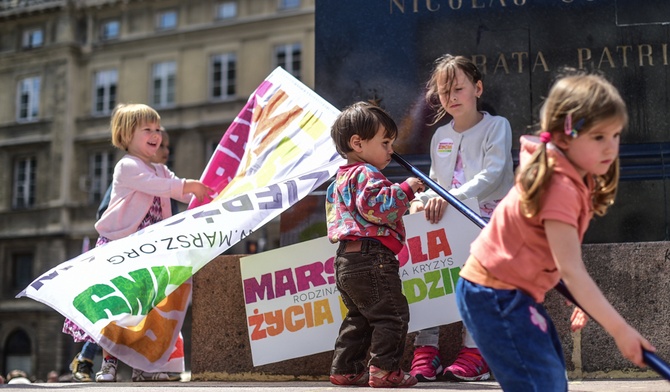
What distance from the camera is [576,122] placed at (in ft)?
7.29

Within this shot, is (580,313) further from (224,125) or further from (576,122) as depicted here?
(224,125)

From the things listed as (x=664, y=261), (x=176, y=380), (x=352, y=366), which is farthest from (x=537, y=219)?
(x=176, y=380)

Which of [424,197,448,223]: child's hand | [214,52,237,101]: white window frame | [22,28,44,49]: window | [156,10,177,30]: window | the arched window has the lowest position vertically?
the arched window

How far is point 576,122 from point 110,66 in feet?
94.1

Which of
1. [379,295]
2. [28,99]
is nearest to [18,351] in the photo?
[28,99]

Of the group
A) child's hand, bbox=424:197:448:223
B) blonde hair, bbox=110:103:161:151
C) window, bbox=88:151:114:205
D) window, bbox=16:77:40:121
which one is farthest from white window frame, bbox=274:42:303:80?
child's hand, bbox=424:197:448:223

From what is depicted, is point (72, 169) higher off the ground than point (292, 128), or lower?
higher

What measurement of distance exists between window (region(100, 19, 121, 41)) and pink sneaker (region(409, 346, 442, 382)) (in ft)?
89.1

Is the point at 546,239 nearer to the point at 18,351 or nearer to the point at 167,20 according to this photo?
the point at 167,20

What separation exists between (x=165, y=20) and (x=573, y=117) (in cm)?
2775

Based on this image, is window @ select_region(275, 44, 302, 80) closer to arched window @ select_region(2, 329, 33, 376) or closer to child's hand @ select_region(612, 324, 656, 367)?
arched window @ select_region(2, 329, 33, 376)

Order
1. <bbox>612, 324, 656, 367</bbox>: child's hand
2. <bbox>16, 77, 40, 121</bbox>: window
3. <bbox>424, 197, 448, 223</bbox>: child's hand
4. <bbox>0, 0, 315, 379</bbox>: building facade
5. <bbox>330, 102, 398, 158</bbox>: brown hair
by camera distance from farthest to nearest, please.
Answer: <bbox>16, 77, 40, 121</bbox>: window
<bbox>0, 0, 315, 379</bbox>: building facade
<bbox>424, 197, 448, 223</bbox>: child's hand
<bbox>330, 102, 398, 158</bbox>: brown hair
<bbox>612, 324, 656, 367</bbox>: child's hand

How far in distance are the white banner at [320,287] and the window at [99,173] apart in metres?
25.6

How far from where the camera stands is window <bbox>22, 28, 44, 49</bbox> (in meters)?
31.0
